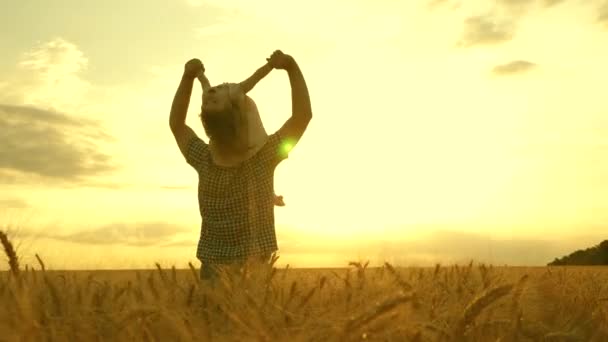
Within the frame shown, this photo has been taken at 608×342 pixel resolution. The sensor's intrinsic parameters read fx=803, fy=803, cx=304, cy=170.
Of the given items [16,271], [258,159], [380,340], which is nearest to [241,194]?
[258,159]

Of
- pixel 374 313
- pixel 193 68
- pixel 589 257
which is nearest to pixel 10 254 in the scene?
pixel 374 313

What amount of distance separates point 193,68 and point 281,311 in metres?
3.32

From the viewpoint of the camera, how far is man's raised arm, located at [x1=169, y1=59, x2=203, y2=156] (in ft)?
15.2

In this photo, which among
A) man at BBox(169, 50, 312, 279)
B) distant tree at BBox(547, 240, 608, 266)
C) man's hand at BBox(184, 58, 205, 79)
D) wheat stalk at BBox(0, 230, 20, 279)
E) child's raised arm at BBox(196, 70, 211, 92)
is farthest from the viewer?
distant tree at BBox(547, 240, 608, 266)

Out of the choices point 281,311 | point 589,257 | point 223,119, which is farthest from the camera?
point 589,257

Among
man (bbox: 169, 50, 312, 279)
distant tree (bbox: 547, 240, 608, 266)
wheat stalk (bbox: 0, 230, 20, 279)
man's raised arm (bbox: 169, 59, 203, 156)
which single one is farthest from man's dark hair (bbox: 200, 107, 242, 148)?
distant tree (bbox: 547, 240, 608, 266)

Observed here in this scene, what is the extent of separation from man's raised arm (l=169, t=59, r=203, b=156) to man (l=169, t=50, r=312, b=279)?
0.31 meters

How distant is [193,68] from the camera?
469 centimetres

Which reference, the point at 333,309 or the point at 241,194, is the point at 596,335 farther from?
the point at 241,194

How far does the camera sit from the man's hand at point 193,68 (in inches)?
185

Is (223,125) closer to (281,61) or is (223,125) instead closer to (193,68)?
(281,61)

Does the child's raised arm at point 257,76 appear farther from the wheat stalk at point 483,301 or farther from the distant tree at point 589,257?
the distant tree at point 589,257

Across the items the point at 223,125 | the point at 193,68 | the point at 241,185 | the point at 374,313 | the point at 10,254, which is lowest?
the point at 374,313

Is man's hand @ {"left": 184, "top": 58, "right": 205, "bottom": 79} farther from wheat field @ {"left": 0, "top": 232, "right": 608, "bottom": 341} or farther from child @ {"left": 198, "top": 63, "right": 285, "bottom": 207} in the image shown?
wheat field @ {"left": 0, "top": 232, "right": 608, "bottom": 341}
